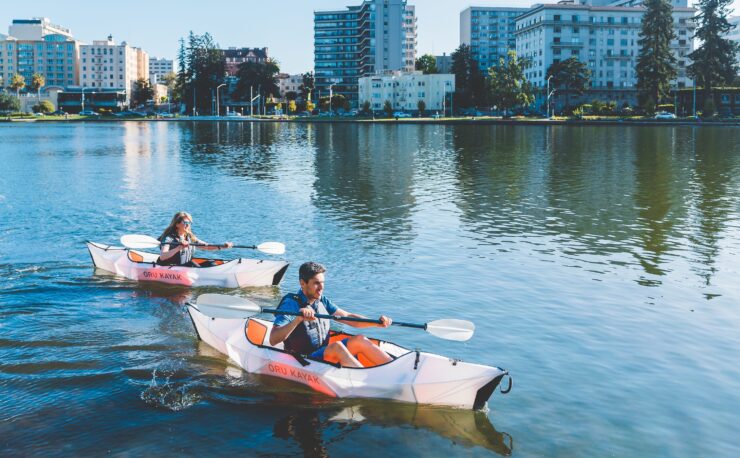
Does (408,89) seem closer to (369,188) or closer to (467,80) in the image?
(467,80)

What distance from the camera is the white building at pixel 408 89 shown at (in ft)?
606

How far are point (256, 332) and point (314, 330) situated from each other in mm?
1675

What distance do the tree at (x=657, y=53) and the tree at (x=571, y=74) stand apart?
19.8 metres

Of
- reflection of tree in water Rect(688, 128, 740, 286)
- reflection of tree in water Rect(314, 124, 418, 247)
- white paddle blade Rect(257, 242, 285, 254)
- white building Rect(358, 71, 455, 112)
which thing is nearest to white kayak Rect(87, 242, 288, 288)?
white paddle blade Rect(257, 242, 285, 254)

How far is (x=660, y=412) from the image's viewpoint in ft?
38.3

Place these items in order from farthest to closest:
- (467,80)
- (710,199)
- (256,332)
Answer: (467,80) < (710,199) < (256,332)

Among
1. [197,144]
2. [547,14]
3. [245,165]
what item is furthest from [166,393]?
[547,14]

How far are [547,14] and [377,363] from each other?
554 feet

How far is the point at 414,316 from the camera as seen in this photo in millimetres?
16812

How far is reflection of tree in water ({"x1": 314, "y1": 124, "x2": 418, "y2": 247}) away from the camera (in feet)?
97.4

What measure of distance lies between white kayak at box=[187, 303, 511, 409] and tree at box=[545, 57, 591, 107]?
153m

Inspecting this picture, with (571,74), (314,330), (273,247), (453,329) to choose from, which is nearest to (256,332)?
(314,330)

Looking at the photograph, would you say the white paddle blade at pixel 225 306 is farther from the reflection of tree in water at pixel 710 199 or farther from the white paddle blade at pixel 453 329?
the reflection of tree in water at pixel 710 199

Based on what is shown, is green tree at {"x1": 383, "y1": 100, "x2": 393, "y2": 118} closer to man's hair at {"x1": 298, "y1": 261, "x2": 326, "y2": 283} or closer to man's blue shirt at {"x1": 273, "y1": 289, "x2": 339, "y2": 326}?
man's blue shirt at {"x1": 273, "y1": 289, "x2": 339, "y2": 326}
